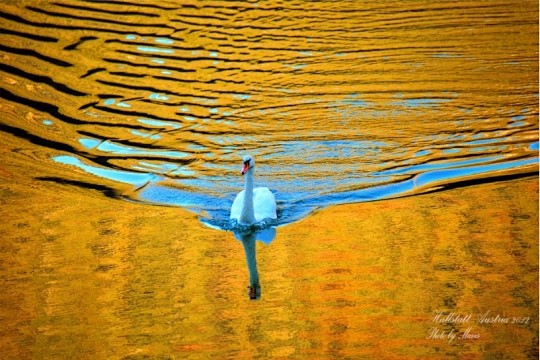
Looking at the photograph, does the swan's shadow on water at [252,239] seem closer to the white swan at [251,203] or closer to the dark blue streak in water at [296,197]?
the white swan at [251,203]

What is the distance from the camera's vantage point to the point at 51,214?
1262 cm

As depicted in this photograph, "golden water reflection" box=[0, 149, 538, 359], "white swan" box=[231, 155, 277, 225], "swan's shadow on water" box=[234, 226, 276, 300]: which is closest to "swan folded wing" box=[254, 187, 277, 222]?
"white swan" box=[231, 155, 277, 225]

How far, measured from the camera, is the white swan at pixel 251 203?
12.0 meters

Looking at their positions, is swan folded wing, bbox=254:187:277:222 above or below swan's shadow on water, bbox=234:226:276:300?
above

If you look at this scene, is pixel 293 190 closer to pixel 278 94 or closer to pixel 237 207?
pixel 237 207

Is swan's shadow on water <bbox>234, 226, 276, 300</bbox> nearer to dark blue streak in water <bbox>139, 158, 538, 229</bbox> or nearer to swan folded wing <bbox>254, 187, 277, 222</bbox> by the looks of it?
swan folded wing <bbox>254, 187, 277, 222</bbox>

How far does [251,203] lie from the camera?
476 inches

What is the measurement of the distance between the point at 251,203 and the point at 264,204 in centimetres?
34

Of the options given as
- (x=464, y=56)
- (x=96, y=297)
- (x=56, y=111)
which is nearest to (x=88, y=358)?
(x=96, y=297)

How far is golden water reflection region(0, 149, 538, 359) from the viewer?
31.0ft

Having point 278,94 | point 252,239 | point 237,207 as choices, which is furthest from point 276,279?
point 278,94

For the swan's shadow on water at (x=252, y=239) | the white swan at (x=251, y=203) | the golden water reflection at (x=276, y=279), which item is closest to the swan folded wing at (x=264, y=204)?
the white swan at (x=251, y=203)

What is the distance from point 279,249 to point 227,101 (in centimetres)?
538

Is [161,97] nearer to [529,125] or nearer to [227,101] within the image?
[227,101]
